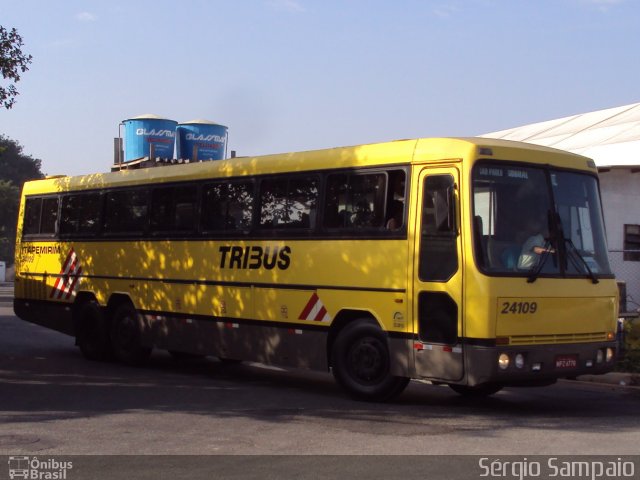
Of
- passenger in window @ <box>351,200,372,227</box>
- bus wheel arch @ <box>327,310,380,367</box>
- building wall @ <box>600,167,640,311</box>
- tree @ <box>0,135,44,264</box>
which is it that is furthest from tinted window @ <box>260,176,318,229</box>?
tree @ <box>0,135,44,264</box>

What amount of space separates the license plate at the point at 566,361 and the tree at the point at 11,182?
69.4 metres

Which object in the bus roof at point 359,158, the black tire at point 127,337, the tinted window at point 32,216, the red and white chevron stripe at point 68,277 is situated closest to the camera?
the bus roof at point 359,158

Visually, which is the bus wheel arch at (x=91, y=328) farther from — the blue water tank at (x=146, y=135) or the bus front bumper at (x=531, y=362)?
the bus front bumper at (x=531, y=362)

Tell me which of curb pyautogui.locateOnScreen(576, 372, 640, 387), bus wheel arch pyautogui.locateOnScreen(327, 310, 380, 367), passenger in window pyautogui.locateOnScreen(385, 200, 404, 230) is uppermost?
passenger in window pyautogui.locateOnScreen(385, 200, 404, 230)

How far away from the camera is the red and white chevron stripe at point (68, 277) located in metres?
17.7

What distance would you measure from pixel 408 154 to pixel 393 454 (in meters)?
4.40

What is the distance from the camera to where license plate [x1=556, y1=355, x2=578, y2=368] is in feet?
36.5

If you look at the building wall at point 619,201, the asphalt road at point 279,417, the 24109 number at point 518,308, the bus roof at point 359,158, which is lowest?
the asphalt road at point 279,417

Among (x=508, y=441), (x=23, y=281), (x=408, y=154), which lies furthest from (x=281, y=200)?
(x=23, y=281)

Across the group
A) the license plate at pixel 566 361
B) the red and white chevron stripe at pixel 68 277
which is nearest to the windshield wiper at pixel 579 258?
the license plate at pixel 566 361

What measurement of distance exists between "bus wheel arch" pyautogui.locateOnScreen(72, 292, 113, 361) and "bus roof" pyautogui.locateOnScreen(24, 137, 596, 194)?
2.31 m

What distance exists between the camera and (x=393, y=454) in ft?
28.2

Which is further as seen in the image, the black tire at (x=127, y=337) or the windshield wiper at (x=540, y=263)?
the black tire at (x=127, y=337)

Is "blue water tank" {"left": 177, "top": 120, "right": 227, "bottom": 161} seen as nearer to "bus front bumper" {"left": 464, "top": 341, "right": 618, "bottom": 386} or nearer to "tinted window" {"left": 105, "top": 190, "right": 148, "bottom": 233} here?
"tinted window" {"left": 105, "top": 190, "right": 148, "bottom": 233}
